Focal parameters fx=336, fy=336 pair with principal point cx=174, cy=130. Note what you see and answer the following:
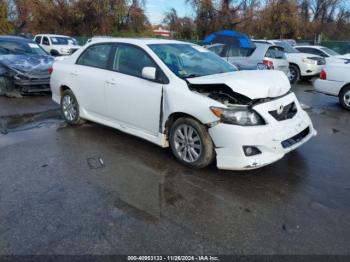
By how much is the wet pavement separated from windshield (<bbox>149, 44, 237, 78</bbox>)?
1.24 m

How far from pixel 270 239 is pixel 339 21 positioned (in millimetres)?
56743

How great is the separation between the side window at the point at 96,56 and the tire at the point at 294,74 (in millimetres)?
10190

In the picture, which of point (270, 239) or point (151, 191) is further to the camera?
point (151, 191)

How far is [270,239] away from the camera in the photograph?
2.94m

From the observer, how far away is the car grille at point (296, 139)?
4.08 metres

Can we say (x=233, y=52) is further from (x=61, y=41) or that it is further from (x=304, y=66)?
(x=61, y=41)

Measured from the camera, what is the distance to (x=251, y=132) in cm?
384

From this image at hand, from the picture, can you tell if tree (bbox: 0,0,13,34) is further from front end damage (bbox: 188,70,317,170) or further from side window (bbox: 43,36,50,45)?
front end damage (bbox: 188,70,317,170)

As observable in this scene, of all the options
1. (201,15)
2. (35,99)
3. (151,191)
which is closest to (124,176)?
(151,191)

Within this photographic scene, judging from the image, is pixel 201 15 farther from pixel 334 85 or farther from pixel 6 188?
pixel 6 188

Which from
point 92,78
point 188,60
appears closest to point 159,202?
point 188,60

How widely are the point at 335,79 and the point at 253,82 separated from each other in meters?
5.17

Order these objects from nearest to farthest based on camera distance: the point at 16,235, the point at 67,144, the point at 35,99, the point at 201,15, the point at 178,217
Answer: the point at 16,235 → the point at 178,217 → the point at 67,144 → the point at 35,99 → the point at 201,15

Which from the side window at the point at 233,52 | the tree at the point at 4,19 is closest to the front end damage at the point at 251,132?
the side window at the point at 233,52
